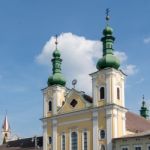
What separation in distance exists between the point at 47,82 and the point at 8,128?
162ft

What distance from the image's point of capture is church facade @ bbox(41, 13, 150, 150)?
49344 millimetres

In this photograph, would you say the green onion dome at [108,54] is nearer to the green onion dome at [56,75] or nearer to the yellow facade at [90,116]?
the yellow facade at [90,116]

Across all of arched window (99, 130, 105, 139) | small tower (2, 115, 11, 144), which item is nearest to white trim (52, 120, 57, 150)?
arched window (99, 130, 105, 139)

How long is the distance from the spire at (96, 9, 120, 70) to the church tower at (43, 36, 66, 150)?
25.1ft

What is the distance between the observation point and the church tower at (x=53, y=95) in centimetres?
5653

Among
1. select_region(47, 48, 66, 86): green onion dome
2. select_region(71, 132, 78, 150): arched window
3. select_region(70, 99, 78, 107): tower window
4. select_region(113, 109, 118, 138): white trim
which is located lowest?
select_region(71, 132, 78, 150): arched window

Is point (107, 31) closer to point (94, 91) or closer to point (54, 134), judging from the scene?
point (94, 91)

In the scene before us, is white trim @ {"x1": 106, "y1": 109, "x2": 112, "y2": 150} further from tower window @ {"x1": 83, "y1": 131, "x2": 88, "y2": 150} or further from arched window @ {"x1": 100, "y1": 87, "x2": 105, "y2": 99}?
tower window @ {"x1": 83, "y1": 131, "x2": 88, "y2": 150}

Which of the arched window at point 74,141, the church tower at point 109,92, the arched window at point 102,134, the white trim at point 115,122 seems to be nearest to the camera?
the white trim at point 115,122

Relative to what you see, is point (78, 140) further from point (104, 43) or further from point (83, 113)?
point (104, 43)

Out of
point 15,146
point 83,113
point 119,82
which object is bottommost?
point 15,146

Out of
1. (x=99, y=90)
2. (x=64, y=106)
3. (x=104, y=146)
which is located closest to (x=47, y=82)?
(x=64, y=106)

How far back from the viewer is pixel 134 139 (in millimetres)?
47031

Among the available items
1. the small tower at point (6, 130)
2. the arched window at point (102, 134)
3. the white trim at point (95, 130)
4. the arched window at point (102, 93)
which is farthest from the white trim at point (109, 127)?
the small tower at point (6, 130)
